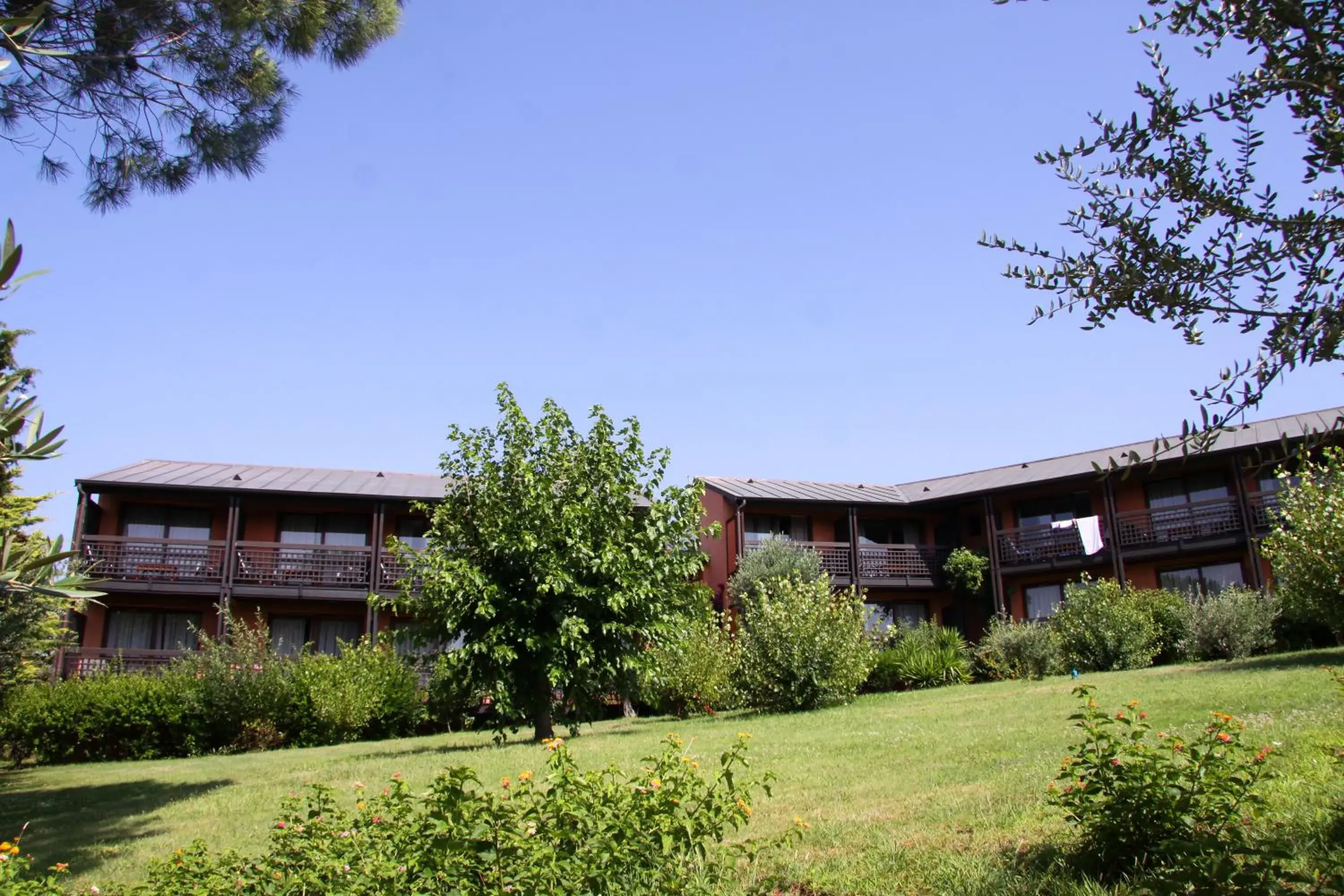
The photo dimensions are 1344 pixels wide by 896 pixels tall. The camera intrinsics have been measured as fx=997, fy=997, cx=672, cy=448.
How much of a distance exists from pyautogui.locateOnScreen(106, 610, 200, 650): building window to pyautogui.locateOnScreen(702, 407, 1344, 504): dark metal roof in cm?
1542

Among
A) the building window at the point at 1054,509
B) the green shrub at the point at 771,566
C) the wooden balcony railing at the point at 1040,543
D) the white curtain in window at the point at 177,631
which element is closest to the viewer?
the white curtain in window at the point at 177,631

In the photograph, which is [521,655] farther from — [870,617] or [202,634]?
[870,617]

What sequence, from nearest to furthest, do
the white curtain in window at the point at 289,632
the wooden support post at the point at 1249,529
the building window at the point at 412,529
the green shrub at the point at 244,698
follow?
the green shrub at the point at 244,698, the wooden support post at the point at 1249,529, the white curtain in window at the point at 289,632, the building window at the point at 412,529

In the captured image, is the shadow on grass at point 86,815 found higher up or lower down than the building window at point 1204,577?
lower down

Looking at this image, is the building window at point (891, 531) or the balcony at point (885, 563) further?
the building window at point (891, 531)

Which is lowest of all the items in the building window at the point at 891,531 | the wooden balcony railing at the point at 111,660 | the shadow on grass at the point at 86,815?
the shadow on grass at the point at 86,815

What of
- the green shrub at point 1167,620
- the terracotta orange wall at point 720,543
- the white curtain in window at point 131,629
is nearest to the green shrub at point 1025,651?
the green shrub at point 1167,620

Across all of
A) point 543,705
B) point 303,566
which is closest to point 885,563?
point 303,566

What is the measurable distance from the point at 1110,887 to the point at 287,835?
14.4ft

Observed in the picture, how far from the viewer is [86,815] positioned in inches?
468

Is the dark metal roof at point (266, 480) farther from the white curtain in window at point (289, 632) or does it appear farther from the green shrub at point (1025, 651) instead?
the green shrub at point (1025, 651)

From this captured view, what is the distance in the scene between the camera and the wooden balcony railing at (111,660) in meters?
24.6

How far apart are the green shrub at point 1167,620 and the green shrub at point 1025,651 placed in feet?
7.24

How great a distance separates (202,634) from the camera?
20250 mm
